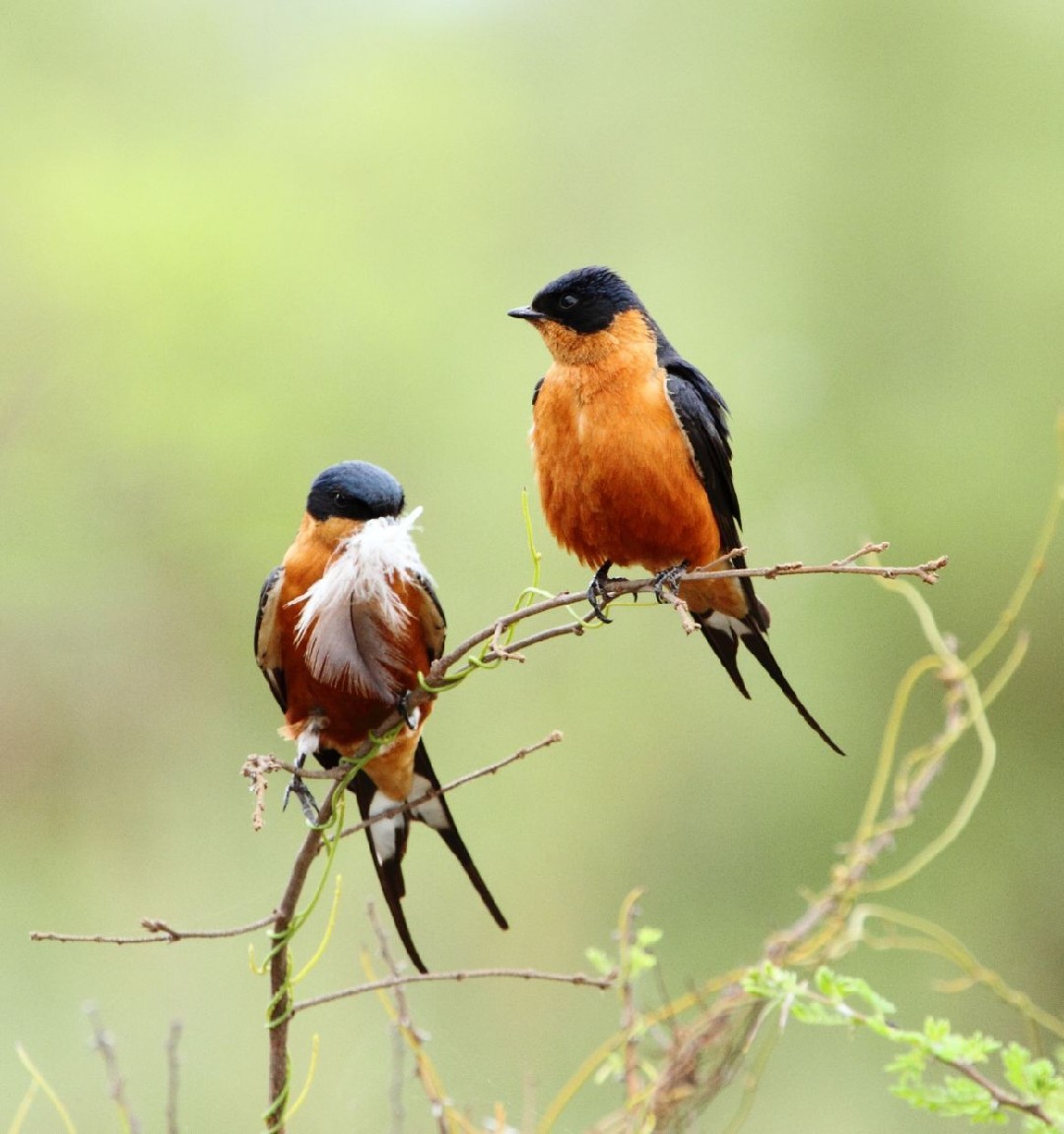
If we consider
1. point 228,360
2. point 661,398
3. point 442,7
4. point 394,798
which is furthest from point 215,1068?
point 442,7

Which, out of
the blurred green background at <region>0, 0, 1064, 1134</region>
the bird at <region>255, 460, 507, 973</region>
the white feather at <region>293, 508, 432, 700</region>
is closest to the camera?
the white feather at <region>293, 508, 432, 700</region>

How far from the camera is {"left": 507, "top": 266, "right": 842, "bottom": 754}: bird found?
2770 mm

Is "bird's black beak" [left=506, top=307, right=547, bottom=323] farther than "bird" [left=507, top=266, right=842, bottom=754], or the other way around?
"bird's black beak" [left=506, top=307, right=547, bottom=323]

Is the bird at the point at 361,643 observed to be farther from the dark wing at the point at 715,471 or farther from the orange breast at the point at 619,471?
the dark wing at the point at 715,471

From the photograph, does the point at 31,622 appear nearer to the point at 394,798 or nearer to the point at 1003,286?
the point at 394,798

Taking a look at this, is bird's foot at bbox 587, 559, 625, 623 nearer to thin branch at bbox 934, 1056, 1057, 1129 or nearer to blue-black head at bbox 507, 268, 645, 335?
blue-black head at bbox 507, 268, 645, 335

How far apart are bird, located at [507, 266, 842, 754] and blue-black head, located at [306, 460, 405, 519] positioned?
16.9 inches

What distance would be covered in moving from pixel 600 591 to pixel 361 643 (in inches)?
17.0

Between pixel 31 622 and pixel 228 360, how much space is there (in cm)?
152

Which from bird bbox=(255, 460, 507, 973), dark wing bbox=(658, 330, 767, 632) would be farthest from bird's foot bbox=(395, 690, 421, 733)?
dark wing bbox=(658, 330, 767, 632)

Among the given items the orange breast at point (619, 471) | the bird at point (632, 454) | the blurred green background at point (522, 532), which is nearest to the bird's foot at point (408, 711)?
the bird at point (632, 454)

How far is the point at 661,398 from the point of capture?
2854mm

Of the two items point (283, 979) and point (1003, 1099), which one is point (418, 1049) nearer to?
point (283, 979)

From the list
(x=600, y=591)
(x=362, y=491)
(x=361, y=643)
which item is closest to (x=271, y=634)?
(x=361, y=643)
